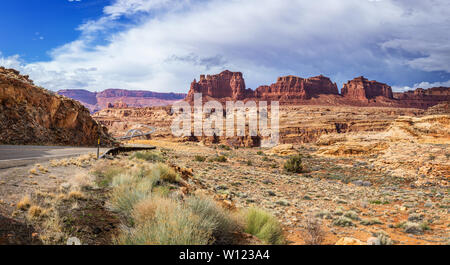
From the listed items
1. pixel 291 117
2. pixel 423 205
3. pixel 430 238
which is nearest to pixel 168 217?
pixel 430 238

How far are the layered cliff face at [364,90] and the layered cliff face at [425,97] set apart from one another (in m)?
10.2

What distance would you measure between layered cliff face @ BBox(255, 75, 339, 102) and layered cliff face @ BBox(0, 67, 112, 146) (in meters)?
126

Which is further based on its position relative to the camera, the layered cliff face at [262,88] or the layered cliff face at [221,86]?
the layered cliff face at [221,86]

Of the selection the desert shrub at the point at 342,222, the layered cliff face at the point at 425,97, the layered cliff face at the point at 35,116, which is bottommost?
the desert shrub at the point at 342,222

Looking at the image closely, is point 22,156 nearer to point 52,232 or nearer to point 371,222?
point 52,232

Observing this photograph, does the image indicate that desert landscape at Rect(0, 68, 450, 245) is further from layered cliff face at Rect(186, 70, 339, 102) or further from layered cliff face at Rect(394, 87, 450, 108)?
layered cliff face at Rect(394, 87, 450, 108)

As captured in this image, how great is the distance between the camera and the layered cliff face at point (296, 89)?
483 ft

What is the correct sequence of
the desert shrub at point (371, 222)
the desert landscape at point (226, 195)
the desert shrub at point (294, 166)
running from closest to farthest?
the desert landscape at point (226, 195)
the desert shrub at point (371, 222)
the desert shrub at point (294, 166)

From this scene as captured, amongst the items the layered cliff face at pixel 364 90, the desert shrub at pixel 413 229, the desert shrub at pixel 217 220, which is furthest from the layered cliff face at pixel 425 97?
the desert shrub at pixel 217 220

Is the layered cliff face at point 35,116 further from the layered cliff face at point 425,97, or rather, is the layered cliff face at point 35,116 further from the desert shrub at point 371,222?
the layered cliff face at point 425,97

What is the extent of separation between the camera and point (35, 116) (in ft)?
72.3

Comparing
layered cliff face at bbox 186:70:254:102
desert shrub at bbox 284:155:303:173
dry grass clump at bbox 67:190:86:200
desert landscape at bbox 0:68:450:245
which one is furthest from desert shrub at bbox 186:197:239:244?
layered cliff face at bbox 186:70:254:102

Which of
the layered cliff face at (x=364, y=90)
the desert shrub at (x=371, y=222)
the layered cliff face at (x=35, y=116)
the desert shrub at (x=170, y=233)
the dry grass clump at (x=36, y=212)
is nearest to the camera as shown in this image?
the desert shrub at (x=170, y=233)

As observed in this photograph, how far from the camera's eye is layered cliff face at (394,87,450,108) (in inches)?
5920
